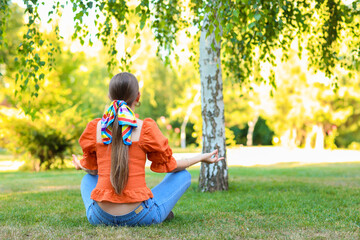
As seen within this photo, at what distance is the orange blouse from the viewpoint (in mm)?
3414

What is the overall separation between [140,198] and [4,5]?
3057 millimetres

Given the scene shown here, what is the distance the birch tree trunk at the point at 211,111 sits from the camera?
6.91m

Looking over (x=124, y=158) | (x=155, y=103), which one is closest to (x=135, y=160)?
(x=124, y=158)

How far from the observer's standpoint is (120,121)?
332cm

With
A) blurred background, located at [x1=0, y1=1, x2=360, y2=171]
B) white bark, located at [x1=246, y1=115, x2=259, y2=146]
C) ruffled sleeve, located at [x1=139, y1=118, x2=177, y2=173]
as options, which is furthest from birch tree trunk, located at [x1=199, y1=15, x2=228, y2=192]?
white bark, located at [x1=246, y1=115, x2=259, y2=146]

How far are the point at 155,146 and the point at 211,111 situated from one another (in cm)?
359

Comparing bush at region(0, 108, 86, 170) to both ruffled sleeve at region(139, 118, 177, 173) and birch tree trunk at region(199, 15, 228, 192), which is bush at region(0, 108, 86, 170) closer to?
birch tree trunk at region(199, 15, 228, 192)

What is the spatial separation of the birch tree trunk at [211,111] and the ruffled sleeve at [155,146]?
3.40m

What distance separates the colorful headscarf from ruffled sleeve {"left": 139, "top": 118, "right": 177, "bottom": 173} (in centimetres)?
12

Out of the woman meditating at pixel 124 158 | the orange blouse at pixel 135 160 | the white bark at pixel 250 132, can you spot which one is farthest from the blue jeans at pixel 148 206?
the white bark at pixel 250 132

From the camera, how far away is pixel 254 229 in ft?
12.6

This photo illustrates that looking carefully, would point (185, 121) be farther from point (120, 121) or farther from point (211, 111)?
point (120, 121)

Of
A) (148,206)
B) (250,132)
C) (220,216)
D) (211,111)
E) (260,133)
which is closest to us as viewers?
(148,206)

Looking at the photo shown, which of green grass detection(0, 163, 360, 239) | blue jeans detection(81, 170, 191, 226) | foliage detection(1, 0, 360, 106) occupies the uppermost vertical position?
foliage detection(1, 0, 360, 106)
